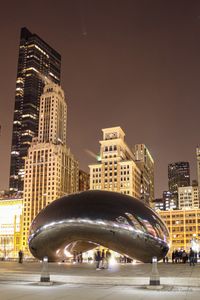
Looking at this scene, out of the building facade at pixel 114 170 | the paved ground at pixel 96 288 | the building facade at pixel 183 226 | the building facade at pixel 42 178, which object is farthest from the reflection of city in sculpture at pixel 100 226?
the building facade at pixel 42 178

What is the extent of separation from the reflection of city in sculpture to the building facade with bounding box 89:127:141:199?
452ft

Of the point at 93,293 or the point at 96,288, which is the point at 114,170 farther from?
the point at 93,293

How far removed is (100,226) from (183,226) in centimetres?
13845

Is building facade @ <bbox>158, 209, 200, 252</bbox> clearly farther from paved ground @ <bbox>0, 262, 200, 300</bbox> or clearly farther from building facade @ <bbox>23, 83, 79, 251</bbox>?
paved ground @ <bbox>0, 262, 200, 300</bbox>

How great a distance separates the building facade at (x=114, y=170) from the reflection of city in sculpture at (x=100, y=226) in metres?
138

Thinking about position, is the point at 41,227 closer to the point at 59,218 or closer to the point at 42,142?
the point at 59,218

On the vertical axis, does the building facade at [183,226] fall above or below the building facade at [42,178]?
below

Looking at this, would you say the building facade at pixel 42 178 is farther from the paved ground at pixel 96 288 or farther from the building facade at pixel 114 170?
the paved ground at pixel 96 288

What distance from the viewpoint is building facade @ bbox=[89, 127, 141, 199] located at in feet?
552

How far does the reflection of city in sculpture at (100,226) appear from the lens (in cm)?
2675

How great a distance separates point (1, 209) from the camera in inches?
6575

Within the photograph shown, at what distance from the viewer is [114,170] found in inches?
6718

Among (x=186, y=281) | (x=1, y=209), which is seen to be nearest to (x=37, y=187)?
(x=1, y=209)

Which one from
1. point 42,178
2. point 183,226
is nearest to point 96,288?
point 183,226
